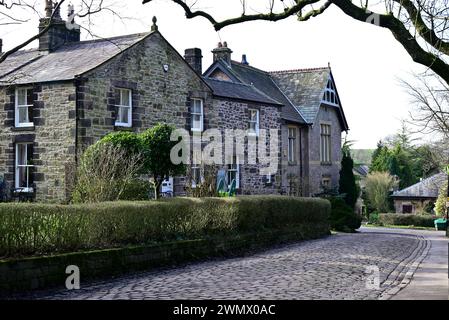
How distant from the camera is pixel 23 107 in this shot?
22953 millimetres

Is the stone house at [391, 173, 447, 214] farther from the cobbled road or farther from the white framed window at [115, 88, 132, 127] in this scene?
the cobbled road

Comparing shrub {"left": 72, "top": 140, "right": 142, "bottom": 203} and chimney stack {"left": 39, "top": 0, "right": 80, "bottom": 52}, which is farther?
chimney stack {"left": 39, "top": 0, "right": 80, "bottom": 52}

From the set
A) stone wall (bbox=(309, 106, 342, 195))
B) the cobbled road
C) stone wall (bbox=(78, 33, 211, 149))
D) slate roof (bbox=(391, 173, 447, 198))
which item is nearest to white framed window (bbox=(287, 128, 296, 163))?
stone wall (bbox=(309, 106, 342, 195))

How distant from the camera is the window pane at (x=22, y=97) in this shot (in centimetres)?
2295

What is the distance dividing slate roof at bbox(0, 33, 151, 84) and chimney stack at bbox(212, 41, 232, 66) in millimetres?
12669

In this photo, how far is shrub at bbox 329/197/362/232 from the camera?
30266 mm

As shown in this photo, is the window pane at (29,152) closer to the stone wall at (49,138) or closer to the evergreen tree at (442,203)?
the stone wall at (49,138)

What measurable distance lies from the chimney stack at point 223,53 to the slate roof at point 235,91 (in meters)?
4.08

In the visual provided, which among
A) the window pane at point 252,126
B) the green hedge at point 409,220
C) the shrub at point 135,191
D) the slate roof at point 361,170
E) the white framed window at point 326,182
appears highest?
the window pane at point 252,126

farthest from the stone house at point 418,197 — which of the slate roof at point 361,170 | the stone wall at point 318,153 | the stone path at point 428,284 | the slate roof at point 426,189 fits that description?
the stone path at point 428,284

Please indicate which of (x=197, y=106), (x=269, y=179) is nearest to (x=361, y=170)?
(x=269, y=179)

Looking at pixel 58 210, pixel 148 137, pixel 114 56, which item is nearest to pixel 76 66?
pixel 114 56
